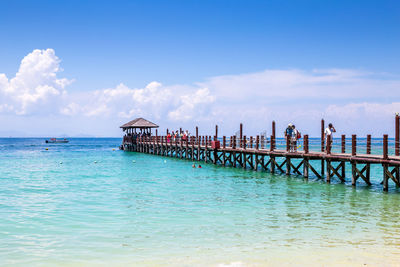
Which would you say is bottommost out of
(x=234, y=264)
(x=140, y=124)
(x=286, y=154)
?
(x=234, y=264)

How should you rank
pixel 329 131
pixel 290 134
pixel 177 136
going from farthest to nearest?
pixel 177 136
pixel 290 134
pixel 329 131

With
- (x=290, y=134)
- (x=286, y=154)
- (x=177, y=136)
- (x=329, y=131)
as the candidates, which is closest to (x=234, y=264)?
(x=329, y=131)

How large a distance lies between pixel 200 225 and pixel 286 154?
40.8ft

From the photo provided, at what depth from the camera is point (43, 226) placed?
11219 mm

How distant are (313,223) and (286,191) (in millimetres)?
6554

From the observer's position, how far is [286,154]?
22.6 meters

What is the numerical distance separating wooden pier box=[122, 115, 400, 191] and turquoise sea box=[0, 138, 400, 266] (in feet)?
4.39

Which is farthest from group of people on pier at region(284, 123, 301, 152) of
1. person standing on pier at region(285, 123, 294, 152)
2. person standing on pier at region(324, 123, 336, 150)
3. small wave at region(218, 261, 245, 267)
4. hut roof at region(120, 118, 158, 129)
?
hut roof at region(120, 118, 158, 129)

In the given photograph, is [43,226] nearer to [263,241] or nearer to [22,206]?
[22,206]

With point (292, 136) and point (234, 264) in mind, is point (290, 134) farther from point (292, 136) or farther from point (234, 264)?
point (234, 264)

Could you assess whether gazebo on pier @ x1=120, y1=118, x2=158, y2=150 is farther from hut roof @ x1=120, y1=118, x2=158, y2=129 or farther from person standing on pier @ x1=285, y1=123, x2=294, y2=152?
person standing on pier @ x1=285, y1=123, x2=294, y2=152

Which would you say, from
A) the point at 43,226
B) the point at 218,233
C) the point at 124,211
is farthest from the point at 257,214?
the point at 43,226

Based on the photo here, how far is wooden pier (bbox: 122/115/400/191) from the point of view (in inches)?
698

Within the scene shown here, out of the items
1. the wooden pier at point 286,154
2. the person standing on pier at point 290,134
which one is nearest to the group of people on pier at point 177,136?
the wooden pier at point 286,154
